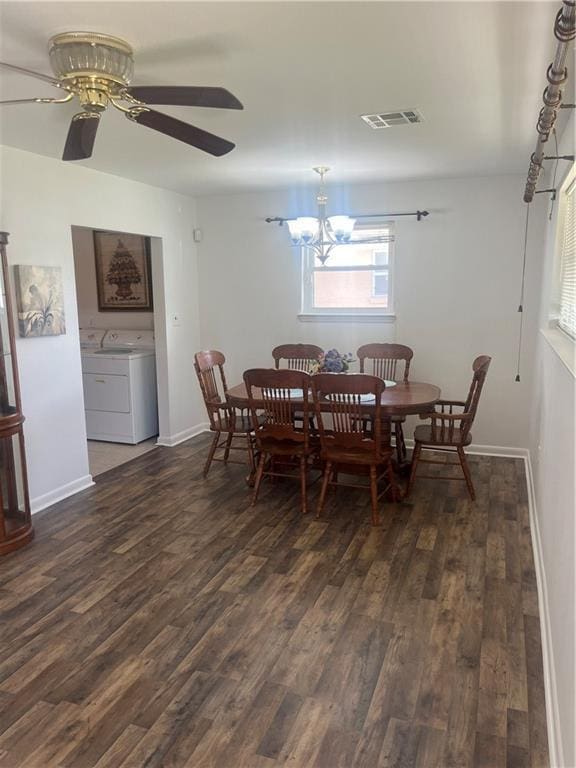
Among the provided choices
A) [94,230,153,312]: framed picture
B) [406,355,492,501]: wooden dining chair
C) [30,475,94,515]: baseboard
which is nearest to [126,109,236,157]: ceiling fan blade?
[406,355,492,501]: wooden dining chair

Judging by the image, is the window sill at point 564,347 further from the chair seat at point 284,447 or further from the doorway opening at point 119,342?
the doorway opening at point 119,342

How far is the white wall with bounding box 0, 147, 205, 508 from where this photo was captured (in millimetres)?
3570

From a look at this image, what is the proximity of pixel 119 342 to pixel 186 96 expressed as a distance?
4158mm

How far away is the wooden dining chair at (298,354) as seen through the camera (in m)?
4.95

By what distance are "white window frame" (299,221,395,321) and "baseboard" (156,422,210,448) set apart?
5.34 ft

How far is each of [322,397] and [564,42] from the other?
2540 mm

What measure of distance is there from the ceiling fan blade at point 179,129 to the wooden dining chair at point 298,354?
9.07 feet

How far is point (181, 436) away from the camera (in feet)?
18.1

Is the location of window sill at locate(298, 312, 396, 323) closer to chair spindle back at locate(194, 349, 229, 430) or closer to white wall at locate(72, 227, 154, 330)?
chair spindle back at locate(194, 349, 229, 430)

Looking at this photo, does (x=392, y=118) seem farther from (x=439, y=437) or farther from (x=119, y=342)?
(x=119, y=342)

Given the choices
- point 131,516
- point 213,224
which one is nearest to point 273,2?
point 131,516

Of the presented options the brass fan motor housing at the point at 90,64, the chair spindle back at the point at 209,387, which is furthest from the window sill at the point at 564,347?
the chair spindle back at the point at 209,387

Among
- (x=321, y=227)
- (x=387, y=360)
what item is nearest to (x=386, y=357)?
(x=387, y=360)

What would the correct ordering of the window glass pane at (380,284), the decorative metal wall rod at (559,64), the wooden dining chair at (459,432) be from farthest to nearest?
the window glass pane at (380,284)
the wooden dining chair at (459,432)
the decorative metal wall rod at (559,64)
